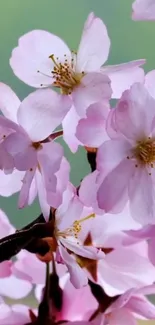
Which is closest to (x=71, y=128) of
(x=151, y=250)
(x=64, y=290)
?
(x=151, y=250)

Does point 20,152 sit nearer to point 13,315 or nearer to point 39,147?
point 39,147

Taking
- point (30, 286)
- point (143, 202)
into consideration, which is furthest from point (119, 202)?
point (30, 286)

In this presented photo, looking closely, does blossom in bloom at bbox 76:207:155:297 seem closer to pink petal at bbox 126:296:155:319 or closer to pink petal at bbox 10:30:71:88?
pink petal at bbox 126:296:155:319

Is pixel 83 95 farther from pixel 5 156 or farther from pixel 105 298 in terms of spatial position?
pixel 105 298

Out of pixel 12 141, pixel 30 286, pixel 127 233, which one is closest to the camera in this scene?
pixel 12 141

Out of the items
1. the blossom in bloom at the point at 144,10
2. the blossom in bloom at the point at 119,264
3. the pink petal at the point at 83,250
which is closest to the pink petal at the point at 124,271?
the blossom in bloom at the point at 119,264

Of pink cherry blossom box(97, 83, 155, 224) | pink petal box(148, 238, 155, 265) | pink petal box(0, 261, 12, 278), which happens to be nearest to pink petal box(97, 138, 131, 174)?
pink cherry blossom box(97, 83, 155, 224)

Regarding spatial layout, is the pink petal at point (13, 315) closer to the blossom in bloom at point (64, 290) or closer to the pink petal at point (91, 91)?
the blossom in bloom at point (64, 290)
